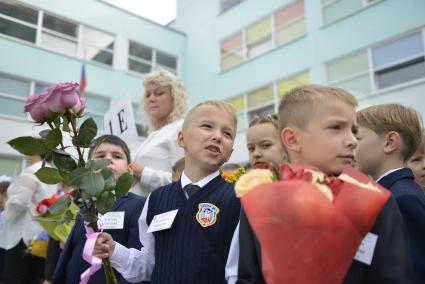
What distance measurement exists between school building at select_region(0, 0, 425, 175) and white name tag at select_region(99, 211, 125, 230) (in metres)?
5.55

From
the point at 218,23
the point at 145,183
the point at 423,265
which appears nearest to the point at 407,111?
the point at 423,265

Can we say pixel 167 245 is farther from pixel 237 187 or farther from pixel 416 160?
pixel 416 160

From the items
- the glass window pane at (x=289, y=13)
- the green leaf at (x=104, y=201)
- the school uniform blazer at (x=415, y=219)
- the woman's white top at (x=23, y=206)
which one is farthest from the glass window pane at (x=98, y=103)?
the school uniform blazer at (x=415, y=219)

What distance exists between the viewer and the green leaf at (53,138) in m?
1.33

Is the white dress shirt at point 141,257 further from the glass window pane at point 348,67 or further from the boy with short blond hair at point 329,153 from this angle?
the glass window pane at point 348,67

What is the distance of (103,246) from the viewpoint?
1426 mm

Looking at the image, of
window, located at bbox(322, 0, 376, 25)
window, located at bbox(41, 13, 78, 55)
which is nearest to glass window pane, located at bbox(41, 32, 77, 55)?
window, located at bbox(41, 13, 78, 55)

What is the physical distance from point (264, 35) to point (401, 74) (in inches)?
199

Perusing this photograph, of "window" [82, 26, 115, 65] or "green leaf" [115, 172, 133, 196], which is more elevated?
"window" [82, 26, 115, 65]

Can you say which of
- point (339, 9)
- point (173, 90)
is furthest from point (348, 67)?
point (173, 90)

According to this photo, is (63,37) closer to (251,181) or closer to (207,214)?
(207,214)

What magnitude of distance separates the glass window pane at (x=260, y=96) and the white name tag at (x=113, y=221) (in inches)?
410

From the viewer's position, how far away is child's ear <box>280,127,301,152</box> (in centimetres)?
139

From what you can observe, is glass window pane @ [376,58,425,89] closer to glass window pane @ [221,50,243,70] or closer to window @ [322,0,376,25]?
window @ [322,0,376,25]
